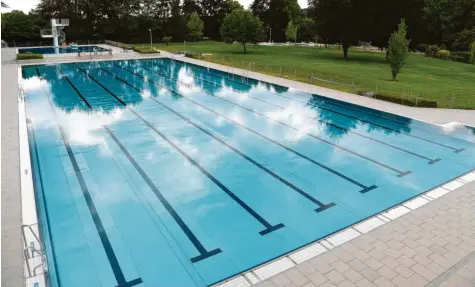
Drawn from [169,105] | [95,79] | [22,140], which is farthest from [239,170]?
[95,79]

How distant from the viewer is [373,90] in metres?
18.9

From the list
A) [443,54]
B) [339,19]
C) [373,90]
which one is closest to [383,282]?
[373,90]

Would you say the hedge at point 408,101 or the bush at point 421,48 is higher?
the bush at point 421,48

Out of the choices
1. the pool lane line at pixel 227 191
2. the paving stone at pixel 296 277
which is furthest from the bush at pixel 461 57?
the paving stone at pixel 296 277

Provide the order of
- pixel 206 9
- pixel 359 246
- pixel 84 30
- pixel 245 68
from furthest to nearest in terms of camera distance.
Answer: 1. pixel 206 9
2. pixel 84 30
3. pixel 245 68
4. pixel 359 246

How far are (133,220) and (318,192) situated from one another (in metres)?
4.22

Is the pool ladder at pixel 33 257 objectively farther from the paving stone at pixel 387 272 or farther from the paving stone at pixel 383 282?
the paving stone at pixel 387 272

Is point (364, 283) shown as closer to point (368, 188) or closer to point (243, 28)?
point (368, 188)

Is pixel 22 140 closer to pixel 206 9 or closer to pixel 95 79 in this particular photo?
pixel 95 79

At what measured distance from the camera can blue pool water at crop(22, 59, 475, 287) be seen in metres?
6.32

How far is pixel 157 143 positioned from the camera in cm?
1157

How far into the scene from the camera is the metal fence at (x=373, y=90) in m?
16.0

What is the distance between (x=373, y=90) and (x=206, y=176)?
12897 millimetres

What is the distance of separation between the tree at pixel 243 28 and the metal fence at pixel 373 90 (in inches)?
358
